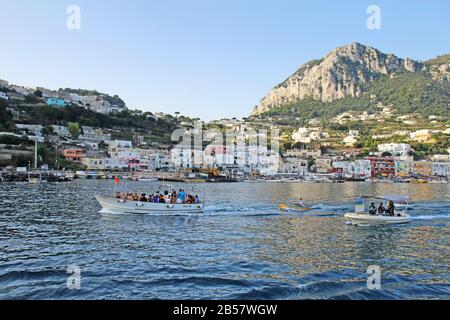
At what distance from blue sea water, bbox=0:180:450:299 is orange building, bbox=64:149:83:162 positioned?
92928 mm

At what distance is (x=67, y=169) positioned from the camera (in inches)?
4530

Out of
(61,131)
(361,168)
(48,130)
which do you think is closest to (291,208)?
(48,130)

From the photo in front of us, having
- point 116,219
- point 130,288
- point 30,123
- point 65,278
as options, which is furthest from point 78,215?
point 30,123

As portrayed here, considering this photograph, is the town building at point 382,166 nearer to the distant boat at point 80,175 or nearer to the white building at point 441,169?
the white building at point 441,169

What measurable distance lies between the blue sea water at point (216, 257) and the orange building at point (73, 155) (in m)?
92.9

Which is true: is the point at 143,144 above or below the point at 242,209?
above

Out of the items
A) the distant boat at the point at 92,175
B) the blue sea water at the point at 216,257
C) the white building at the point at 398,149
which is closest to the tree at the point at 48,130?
the distant boat at the point at 92,175

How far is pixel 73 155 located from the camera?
12375cm

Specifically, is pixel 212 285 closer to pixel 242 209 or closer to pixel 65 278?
pixel 65 278

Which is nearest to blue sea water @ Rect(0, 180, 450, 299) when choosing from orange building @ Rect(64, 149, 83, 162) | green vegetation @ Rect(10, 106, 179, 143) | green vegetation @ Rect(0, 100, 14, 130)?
orange building @ Rect(64, 149, 83, 162)

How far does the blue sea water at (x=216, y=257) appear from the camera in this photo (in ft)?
47.5

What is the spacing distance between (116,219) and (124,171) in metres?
98.7

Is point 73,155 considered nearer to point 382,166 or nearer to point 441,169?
point 382,166

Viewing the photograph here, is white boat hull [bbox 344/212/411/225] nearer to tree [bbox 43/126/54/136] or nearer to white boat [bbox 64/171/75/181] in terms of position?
white boat [bbox 64/171/75/181]
